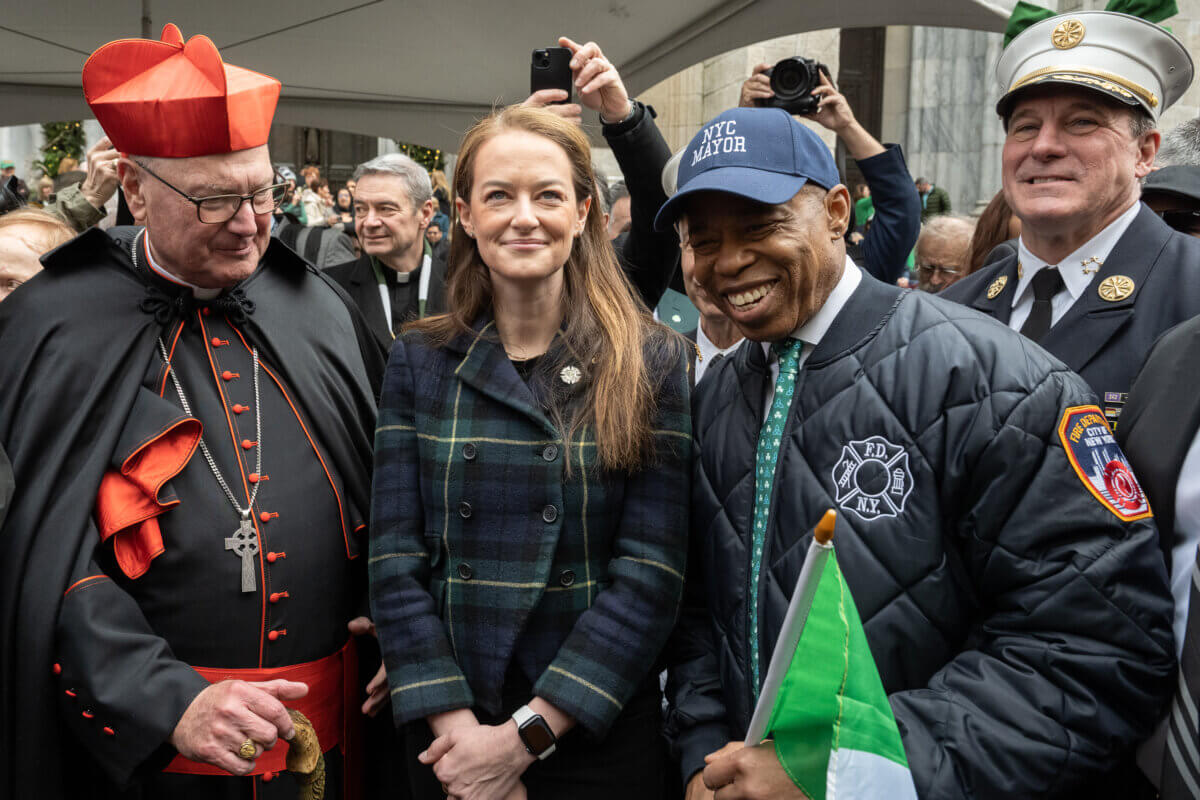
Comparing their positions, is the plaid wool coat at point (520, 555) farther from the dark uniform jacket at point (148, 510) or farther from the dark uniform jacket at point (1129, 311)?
the dark uniform jacket at point (1129, 311)

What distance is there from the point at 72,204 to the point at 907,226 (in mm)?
3577

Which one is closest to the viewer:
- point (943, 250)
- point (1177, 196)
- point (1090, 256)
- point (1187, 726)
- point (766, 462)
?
point (1187, 726)

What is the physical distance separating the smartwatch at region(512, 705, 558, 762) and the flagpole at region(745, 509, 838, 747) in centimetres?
61

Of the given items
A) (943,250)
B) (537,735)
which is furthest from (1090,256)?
(943,250)

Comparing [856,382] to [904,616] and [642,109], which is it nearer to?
[904,616]

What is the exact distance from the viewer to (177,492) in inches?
93.4

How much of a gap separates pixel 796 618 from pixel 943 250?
4.16 m

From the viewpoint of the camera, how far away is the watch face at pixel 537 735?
210 cm

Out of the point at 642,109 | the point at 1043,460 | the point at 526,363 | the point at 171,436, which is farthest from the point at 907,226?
the point at 171,436

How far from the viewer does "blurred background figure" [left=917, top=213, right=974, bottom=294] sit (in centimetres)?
526

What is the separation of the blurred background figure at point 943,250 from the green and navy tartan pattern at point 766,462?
11.7 feet

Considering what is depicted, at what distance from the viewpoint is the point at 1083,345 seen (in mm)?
2367

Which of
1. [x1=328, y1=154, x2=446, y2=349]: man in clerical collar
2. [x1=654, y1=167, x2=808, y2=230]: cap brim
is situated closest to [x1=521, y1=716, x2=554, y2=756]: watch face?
[x1=654, y1=167, x2=808, y2=230]: cap brim

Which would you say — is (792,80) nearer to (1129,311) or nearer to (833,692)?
(1129,311)
